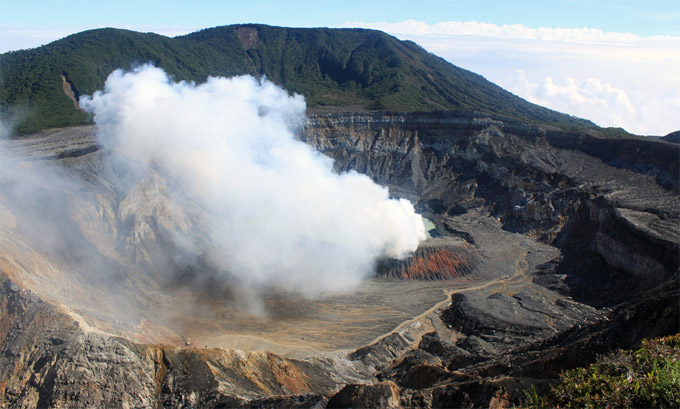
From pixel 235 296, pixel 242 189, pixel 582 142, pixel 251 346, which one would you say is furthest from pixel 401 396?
pixel 582 142

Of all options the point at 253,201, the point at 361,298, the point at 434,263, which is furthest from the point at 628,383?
the point at 253,201

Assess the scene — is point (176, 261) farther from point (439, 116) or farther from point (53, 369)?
point (439, 116)

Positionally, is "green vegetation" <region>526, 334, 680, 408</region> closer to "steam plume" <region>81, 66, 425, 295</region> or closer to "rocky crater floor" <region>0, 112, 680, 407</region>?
"rocky crater floor" <region>0, 112, 680, 407</region>

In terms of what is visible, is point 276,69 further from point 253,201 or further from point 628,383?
point 628,383

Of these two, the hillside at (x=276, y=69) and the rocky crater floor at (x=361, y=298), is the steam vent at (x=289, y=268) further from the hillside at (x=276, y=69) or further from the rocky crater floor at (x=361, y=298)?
the hillside at (x=276, y=69)

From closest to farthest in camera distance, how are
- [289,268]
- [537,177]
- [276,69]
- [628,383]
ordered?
[628,383] < [289,268] < [537,177] < [276,69]
